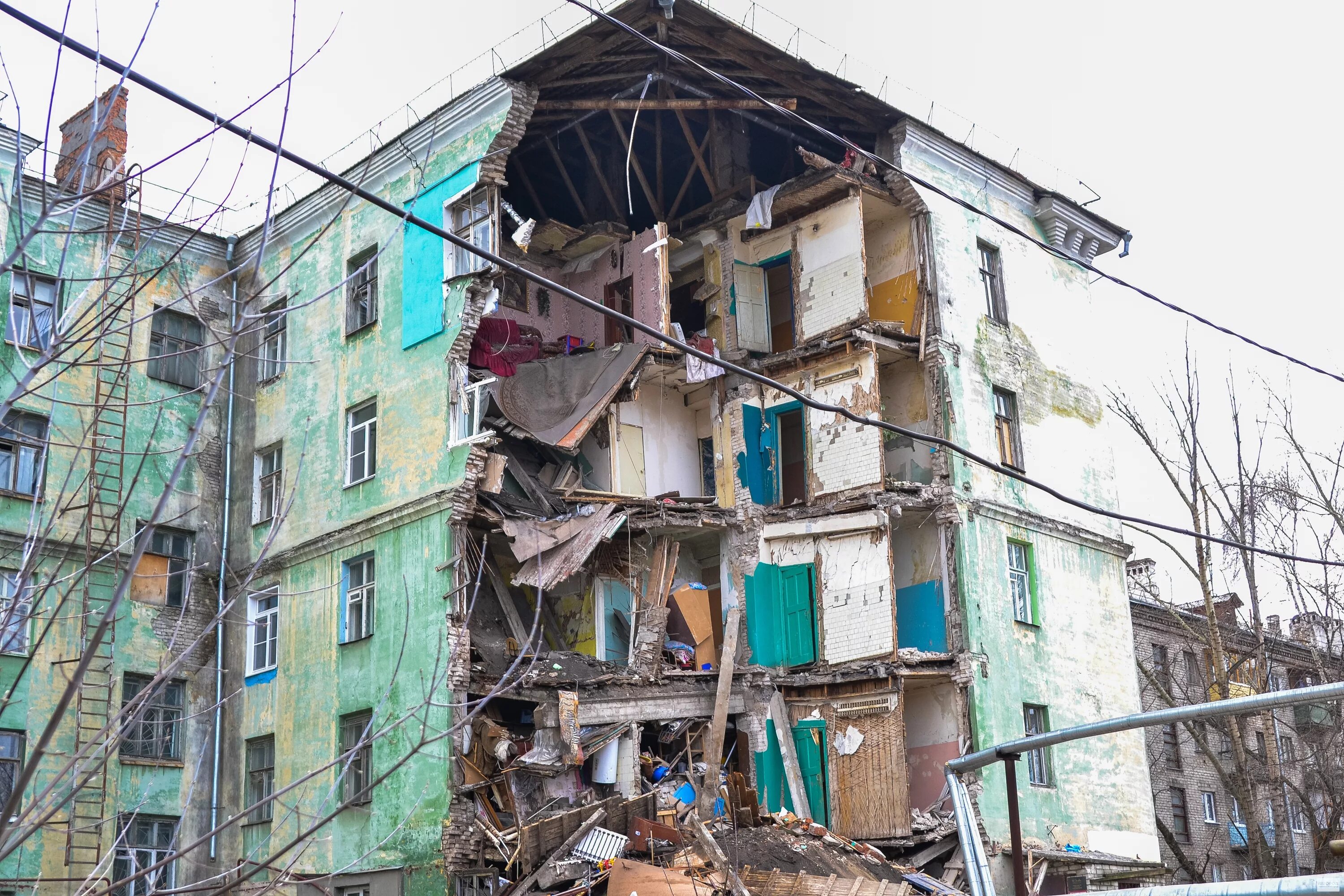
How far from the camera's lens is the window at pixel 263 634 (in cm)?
2713

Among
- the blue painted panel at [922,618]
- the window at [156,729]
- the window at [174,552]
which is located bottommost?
the window at [156,729]

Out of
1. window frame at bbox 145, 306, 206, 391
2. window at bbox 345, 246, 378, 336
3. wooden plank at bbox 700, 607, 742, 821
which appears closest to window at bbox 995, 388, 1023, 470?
wooden plank at bbox 700, 607, 742, 821

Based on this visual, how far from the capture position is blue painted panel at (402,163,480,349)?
2512 centimetres

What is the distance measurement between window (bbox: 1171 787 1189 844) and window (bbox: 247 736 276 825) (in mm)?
25872

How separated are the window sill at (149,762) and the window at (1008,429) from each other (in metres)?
16.8

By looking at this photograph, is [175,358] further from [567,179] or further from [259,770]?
[567,179]

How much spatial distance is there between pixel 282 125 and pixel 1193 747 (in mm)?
40464

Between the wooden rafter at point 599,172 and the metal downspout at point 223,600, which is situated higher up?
the wooden rafter at point 599,172

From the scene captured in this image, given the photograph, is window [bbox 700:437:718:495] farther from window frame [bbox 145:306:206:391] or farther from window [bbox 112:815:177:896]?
window [bbox 112:815:177:896]

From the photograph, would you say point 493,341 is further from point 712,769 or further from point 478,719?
point 712,769

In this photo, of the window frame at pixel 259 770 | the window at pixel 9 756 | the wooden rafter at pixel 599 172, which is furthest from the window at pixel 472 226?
the window at pixel 9 756

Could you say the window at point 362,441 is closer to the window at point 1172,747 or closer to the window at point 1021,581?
the window at point 1021,581

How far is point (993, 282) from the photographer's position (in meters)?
28.1

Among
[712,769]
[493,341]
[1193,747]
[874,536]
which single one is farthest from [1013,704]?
[1193,747]
